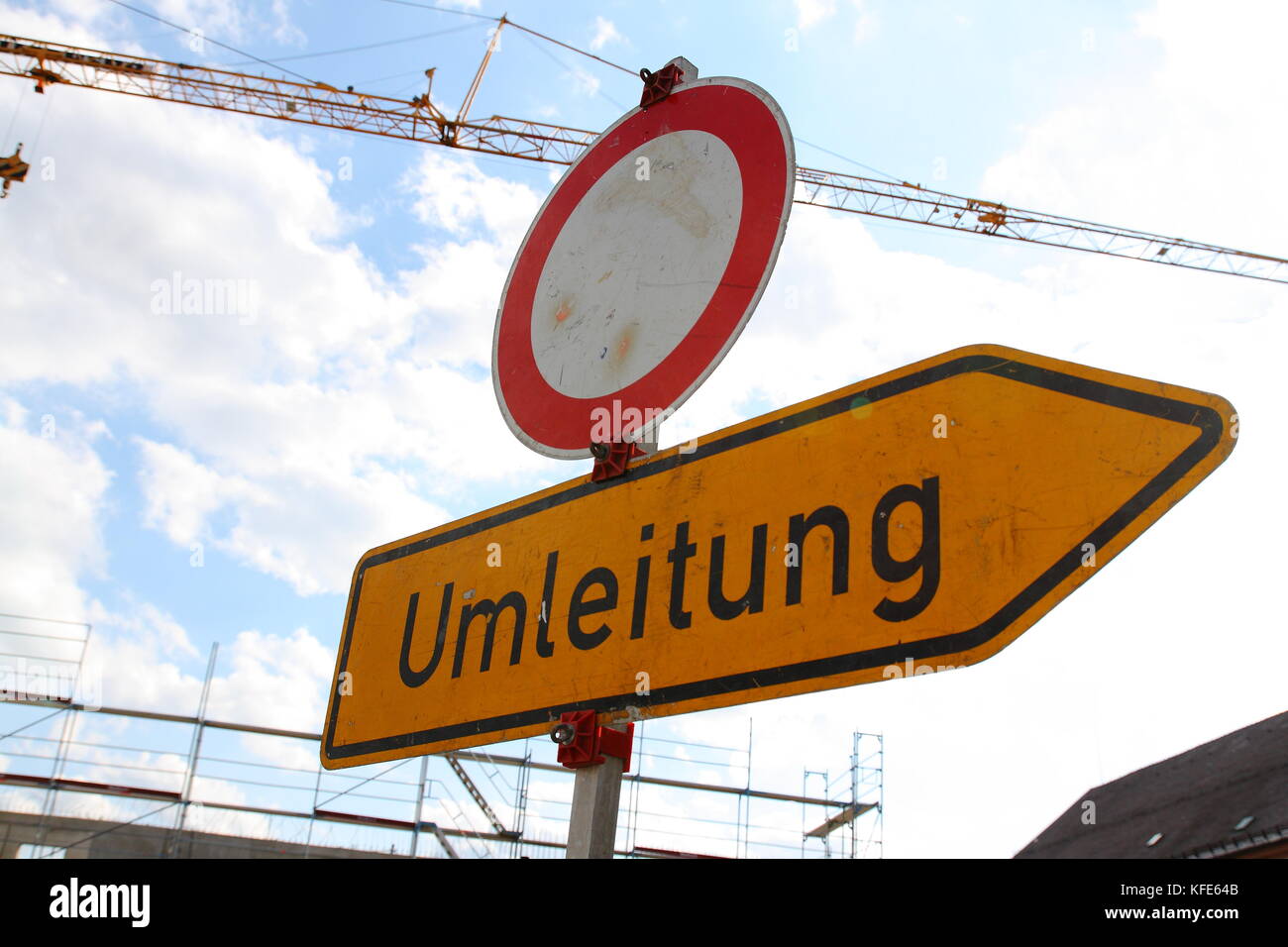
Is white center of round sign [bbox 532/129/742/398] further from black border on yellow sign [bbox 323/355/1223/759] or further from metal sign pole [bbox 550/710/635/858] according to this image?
metal sign pole [bbox 550/710/635/858]

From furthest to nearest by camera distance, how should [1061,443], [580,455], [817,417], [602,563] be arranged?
[580,455] < [602,563] < [817,417] < [1061,443]

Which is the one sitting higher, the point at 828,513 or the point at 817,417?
the point at 817,417

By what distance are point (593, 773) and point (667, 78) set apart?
1.70 meters

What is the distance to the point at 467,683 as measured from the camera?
2.30 m

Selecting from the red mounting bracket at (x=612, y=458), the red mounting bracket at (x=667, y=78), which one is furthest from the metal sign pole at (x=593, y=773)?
the red mounting bracket at (x=667, y=78)

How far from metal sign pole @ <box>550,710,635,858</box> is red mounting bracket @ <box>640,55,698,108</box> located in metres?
1.55

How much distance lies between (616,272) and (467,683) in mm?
1025

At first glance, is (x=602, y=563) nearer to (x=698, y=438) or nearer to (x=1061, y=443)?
(x=698, y=438)

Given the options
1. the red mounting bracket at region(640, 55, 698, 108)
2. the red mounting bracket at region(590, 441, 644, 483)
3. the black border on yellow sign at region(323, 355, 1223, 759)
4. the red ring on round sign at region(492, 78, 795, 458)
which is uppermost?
the red mounting bracket at region(640, 55, 698, 108)

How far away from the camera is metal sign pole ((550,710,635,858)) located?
1959 mm

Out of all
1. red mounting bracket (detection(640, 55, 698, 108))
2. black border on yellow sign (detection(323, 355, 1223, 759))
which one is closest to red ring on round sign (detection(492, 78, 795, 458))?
red mounting bracket (detection(640, 55, 698, 108))

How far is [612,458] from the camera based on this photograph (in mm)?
2309
